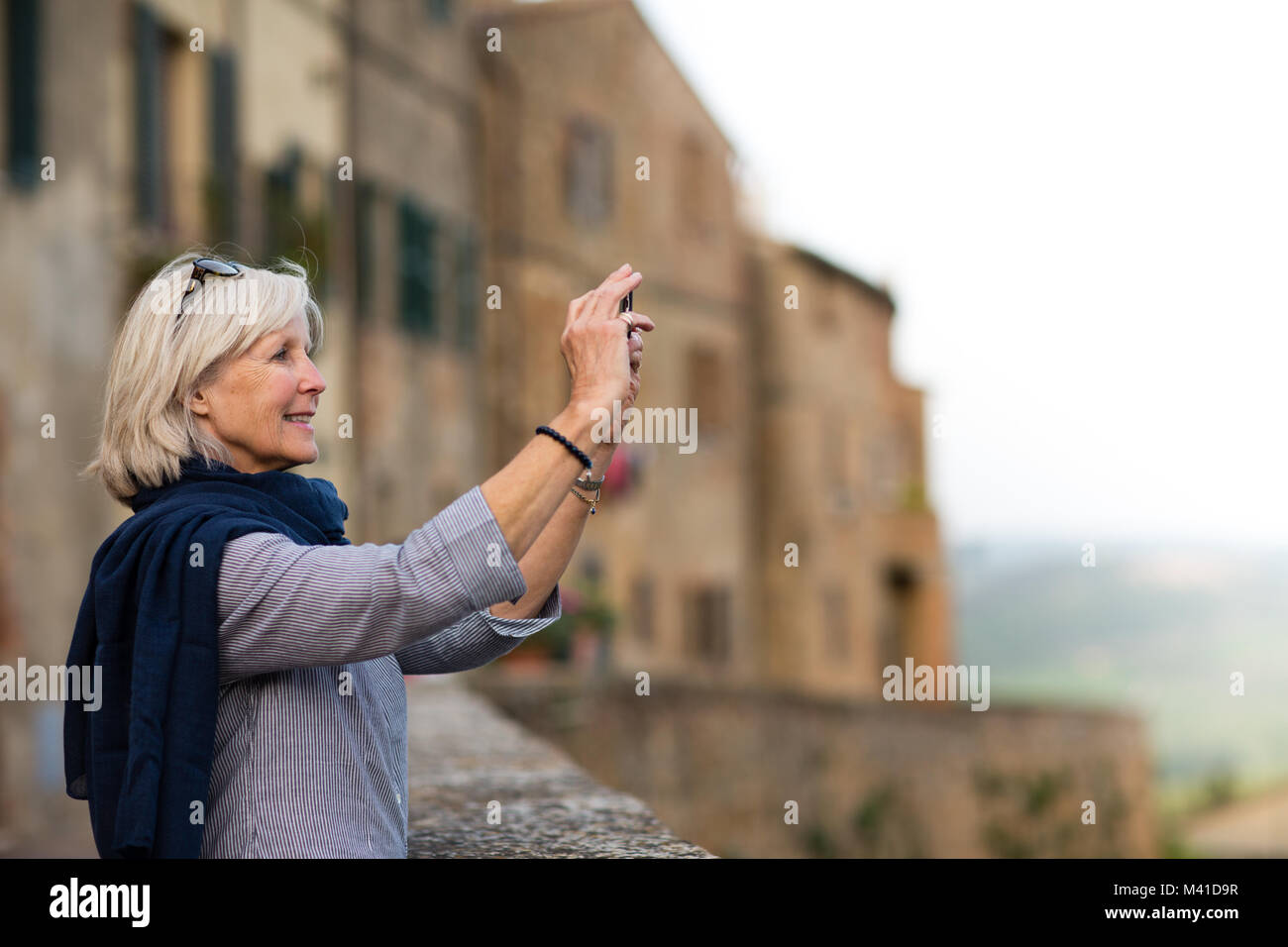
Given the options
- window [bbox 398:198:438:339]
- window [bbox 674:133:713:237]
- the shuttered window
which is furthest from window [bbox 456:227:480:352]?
window [bbox 674:133:713:237]

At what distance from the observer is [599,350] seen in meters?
1.92

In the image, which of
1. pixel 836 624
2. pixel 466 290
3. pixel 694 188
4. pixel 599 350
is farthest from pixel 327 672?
pixel 836 624

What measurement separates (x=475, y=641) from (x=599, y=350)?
64 cm

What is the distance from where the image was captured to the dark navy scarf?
178 cm

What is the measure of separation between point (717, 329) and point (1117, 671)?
77148mm

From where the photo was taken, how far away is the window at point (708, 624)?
2227 centimetres

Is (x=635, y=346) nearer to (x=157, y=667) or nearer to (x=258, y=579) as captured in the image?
(x=258, y=579)

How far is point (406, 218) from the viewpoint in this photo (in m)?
15.8

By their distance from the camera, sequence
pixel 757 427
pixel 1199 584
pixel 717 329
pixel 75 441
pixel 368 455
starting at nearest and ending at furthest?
pixel 75 441, pixel 368 455, pixel 717 329, pixel 757 427, pixel 1199 584

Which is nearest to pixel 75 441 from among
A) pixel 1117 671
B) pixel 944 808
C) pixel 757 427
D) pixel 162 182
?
pixel 162 182

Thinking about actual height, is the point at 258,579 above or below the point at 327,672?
above
